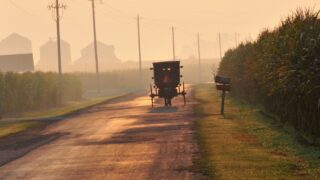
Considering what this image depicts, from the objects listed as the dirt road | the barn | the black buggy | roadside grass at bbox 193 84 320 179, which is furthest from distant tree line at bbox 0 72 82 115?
the barn

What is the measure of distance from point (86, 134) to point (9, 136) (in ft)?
14.2

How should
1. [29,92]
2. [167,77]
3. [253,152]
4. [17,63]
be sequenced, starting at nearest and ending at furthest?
[253,152]
[167,77]
[29,92]
[17,63]

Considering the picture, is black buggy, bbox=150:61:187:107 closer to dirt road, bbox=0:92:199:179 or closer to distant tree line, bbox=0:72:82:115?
distant tree line, bbox=0:72:82:115

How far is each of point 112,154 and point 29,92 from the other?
3731cm

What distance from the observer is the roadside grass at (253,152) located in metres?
15.9

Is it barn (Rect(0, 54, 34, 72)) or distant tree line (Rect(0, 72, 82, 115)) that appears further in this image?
barn (Rect(0, 54, 34, 72))

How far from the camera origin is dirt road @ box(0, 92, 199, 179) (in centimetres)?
1666

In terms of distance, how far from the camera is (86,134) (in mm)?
27953

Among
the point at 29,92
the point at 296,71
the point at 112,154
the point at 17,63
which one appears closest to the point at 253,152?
the point at 296,71

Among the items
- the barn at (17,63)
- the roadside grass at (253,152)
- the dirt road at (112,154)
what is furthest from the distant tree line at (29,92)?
the barn at (17,63)

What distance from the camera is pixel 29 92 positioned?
5653 centimetres

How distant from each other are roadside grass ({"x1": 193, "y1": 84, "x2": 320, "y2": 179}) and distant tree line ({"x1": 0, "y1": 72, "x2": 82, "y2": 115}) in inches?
993

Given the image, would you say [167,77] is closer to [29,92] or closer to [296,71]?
[29,92]

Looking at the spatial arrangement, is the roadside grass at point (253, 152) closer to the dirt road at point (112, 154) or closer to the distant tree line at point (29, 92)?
the dirt road at point (112, 154)
